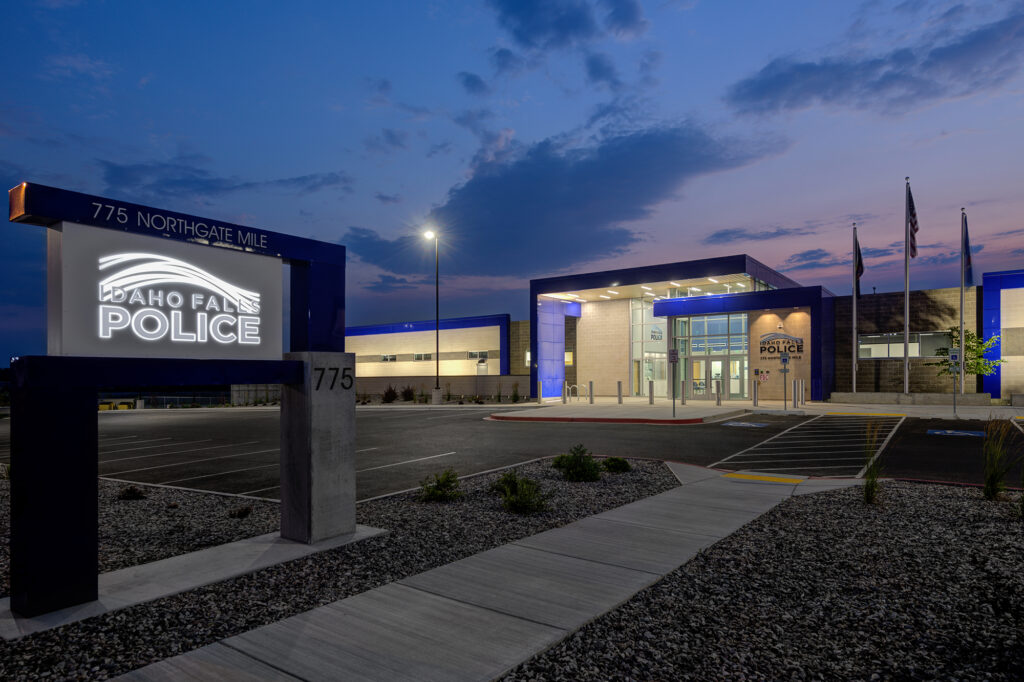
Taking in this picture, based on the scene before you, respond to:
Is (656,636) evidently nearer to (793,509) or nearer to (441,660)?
(441,660)

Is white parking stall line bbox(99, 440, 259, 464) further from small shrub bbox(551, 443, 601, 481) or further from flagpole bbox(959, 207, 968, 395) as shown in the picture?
flagpole bbox(959, 207, 968, 395)

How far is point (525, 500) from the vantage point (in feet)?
25.9

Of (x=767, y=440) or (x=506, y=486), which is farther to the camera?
(x=767, y=440)

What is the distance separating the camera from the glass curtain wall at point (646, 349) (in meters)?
39.6

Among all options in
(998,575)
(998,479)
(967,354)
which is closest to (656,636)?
(998,575)

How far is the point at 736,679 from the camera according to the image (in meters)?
3.65

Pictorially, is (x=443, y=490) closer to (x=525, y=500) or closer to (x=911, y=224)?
(x=525, y=500)

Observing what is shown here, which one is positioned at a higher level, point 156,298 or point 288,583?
point 156,298

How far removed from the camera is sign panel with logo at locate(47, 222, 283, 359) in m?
5.13

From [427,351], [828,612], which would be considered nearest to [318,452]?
[828,612]

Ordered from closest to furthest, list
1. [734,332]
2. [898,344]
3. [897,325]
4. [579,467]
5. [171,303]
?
[171,303] < [579,467] < [734,332] < [897,325] < [898,344]

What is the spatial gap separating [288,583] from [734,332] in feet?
110

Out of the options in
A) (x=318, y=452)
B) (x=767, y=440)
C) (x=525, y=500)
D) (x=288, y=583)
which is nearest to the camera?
(x=288, y=583)

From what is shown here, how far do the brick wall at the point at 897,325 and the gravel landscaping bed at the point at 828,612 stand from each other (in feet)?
107
